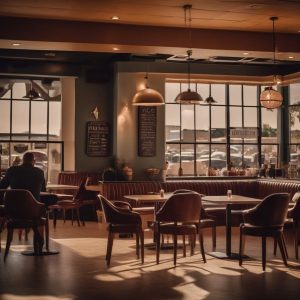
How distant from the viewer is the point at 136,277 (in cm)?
667

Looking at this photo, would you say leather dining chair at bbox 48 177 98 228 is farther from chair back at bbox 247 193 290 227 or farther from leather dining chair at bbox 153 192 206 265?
chair back at bbox 247 193 290 227

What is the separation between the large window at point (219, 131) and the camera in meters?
14.0

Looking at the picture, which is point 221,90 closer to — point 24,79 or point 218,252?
point 24,79

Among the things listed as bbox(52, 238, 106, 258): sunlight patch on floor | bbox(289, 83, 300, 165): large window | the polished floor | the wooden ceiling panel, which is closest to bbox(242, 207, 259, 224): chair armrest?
the polished floor

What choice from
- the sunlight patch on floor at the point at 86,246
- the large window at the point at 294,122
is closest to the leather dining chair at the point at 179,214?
the sunlight patch on floor at the point at 86,246

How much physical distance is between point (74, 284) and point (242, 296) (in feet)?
5.76

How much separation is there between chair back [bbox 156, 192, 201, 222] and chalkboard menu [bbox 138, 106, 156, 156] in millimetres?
5363

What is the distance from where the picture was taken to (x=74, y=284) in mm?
6273

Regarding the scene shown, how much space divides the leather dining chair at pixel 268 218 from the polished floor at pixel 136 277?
0.40m

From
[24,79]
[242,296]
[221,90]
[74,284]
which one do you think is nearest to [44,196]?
[74,284]

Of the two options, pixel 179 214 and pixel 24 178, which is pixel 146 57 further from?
pixel 179 214

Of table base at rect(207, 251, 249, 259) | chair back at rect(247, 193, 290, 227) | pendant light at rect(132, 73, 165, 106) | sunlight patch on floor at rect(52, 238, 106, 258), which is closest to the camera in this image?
chair back at rect(247, 193, 290, 227)

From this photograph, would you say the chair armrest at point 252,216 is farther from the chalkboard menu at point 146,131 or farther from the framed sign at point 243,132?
the framed sign at point 243,132

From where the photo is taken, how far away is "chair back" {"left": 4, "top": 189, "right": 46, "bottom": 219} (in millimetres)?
7793
